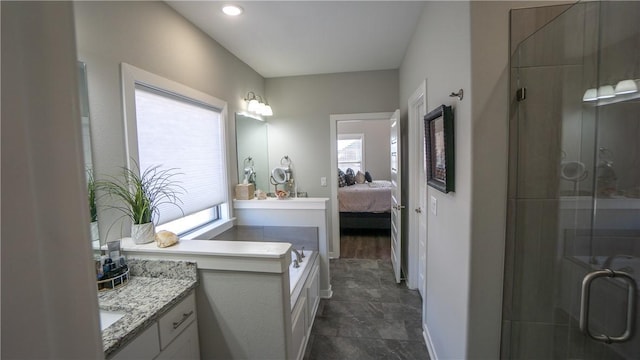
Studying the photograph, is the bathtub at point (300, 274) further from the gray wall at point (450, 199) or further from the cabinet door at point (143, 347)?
the gray wall at point (450, 199)

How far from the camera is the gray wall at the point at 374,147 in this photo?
25.8 feet

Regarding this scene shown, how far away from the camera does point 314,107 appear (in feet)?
13.2

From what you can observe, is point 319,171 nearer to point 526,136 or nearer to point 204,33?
point 204,33

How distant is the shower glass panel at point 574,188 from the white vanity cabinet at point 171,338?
64.2 inches

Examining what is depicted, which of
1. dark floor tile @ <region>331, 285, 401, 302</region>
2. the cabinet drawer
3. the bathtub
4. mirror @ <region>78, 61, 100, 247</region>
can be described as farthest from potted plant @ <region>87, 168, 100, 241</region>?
dark floor tile @ <region>331, 285, 401, 302</region>

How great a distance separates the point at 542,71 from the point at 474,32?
0.35 m

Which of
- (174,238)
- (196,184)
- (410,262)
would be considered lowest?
(410,262)

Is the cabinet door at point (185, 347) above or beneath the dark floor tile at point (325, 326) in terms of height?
above

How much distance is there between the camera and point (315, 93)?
13.1ft

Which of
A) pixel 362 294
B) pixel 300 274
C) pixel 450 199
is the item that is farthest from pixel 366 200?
pixel 450 199

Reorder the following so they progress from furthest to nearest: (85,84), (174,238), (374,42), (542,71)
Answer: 1. (374,42)
2. (174,238)
3. (85,84)
4. (542,71)

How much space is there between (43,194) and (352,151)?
7.90 metres

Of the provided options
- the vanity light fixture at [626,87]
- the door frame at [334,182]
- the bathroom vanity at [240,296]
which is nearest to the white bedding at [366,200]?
the door frame at [334,182]

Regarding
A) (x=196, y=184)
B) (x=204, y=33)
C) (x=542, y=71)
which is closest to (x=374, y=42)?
(x=204, y=33)
